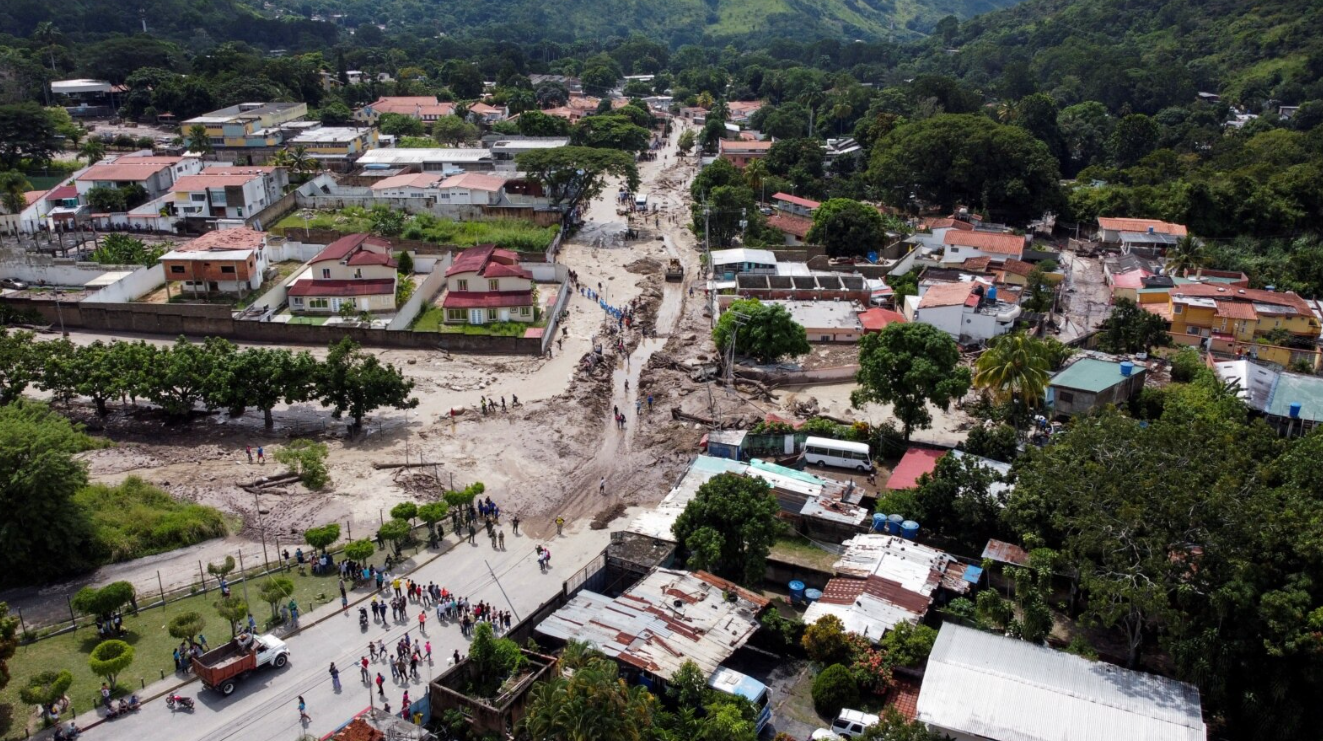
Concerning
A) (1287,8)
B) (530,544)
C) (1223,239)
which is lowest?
(530,544)

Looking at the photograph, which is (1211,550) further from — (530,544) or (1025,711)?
(530,544)

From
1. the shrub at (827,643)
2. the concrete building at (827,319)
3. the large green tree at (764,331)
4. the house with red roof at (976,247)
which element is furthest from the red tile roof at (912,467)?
the house with red roof at (976,247)

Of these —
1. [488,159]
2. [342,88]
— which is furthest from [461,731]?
[342,88]

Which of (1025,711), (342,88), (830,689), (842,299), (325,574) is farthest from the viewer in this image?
(342,88)

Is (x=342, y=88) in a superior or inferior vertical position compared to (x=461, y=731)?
superior

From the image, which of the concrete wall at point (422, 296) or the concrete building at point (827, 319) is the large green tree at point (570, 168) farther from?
the concrete building at point (827, 319)

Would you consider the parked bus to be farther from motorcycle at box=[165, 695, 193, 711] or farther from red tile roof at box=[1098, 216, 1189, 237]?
red tile roof at box=[1098, 216, 1189, 237]

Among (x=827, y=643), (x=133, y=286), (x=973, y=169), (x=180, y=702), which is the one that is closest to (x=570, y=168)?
(x=133, y=286)
